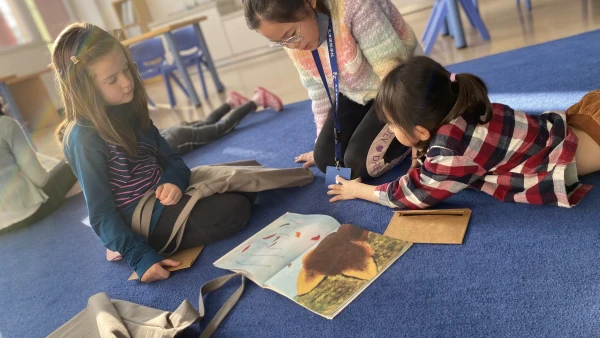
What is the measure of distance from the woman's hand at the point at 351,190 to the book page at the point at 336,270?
141 mm

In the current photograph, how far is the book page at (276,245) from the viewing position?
1045mm

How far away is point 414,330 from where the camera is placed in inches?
30.7

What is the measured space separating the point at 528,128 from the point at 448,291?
0.40m

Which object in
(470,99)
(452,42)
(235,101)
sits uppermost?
(470,99)

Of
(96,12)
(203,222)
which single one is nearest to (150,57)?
(96,12)

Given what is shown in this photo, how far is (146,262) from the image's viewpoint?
3.86ft

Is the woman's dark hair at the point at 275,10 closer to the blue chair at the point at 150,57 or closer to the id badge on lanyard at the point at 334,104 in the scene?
the id badge on lanyard at the point at 334,104

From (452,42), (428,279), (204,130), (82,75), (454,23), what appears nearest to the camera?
(428,279)

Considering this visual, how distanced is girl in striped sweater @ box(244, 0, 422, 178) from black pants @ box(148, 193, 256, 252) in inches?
13.4

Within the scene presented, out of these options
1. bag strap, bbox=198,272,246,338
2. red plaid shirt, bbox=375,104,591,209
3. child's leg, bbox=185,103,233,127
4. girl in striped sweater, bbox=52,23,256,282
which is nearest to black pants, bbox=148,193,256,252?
girl in striped sweater, bbox=52,23,256,282

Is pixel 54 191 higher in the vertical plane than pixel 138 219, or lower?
lower

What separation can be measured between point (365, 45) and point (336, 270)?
631 millimetres

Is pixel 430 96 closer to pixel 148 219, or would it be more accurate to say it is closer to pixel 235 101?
pixel 148 219

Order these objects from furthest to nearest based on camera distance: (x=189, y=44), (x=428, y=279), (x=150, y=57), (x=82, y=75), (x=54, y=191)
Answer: (x=189, y=44) < (x=150, y=57) < (x=54, y=191) < (x=82, y=75) < (x=428, y=279)
